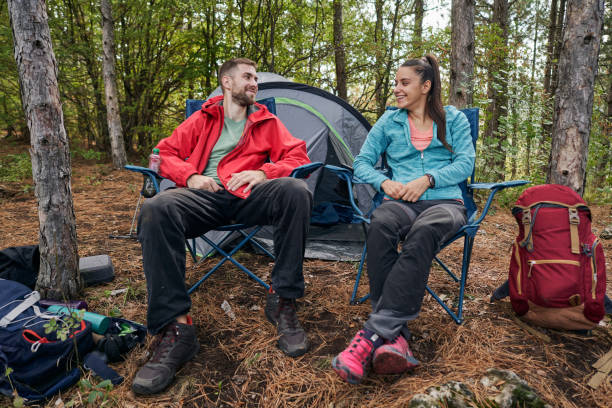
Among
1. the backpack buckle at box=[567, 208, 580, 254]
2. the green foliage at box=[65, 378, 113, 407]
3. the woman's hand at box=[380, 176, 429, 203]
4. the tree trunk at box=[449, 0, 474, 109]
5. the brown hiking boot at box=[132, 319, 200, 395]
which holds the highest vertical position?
the tree trunk at box=[449, 0, 474, 109]

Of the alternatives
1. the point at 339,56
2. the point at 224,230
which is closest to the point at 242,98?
the point at 224,230

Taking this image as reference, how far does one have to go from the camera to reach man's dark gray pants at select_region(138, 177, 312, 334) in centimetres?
159

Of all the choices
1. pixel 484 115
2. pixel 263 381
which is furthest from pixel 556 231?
pixel 484 115

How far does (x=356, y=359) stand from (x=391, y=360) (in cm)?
14

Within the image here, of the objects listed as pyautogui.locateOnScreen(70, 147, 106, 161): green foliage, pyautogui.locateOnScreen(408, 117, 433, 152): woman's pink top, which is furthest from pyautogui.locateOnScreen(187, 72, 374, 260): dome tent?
pyautogui.locateOnScreen(70, 147, 106, 161): green foliage

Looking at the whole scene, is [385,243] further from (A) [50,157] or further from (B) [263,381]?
(A) [50,157]

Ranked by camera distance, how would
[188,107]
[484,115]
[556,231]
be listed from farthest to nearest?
[484,115] < [188,107] < [556,231]

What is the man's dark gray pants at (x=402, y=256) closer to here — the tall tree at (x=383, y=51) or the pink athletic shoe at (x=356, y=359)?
the pink athletic shoe at (x=356, y=359)

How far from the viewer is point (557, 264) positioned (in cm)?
176

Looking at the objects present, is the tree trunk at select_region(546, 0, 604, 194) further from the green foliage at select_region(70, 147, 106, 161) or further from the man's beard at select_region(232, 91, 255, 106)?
the green foliage at select_region(70, 147, 106, 161)

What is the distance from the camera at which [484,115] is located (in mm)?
5035

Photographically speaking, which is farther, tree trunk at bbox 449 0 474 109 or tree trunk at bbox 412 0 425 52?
tree trunk at bbox 412 0 425 52

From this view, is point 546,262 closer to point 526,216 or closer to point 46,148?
point 526,216

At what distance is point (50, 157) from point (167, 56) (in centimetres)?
616
